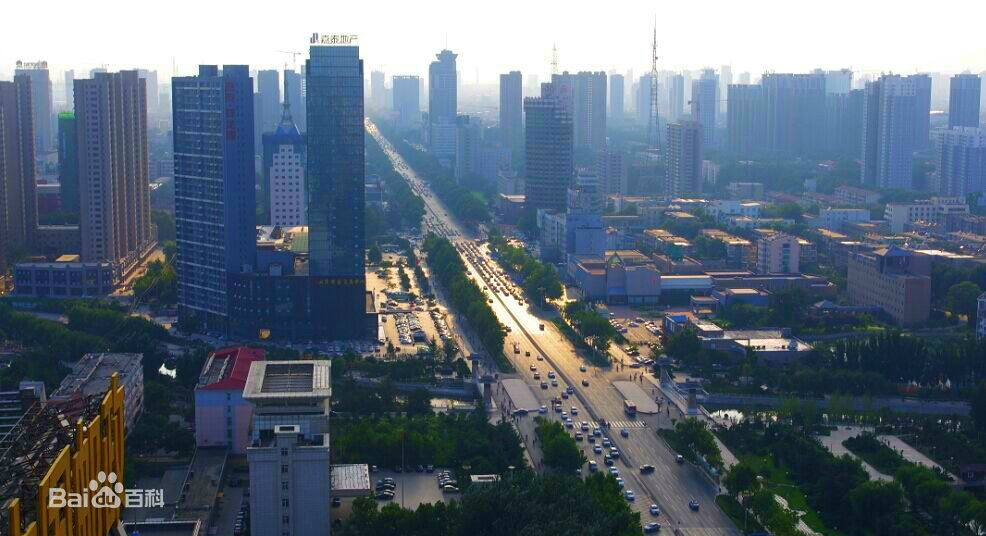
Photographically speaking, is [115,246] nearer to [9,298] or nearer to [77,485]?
[9,298]

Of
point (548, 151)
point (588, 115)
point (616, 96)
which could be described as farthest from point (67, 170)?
point (616, 96)

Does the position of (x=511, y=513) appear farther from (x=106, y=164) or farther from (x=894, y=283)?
(x=106, y=164)

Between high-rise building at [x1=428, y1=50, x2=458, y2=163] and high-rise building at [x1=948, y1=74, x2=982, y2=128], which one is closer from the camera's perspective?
high-rise building at [x1=428, y1=50, x2=458, y2=163]

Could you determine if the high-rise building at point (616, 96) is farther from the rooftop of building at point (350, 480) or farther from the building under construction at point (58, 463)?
the building under construction at point (58, 463)

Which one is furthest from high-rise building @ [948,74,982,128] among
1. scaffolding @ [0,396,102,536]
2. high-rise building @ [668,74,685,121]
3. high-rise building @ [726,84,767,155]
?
scaffolding @ [0,396,102,536]

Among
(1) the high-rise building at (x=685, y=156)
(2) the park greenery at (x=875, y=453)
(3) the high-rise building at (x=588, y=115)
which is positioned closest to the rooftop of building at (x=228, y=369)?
(2) the park greenery at (x=875, y=453)

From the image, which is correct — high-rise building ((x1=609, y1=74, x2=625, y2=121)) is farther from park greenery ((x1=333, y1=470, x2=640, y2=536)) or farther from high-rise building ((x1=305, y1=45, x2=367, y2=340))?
park greenery ((x1=333, y1=470, x2=640, y2=536))
